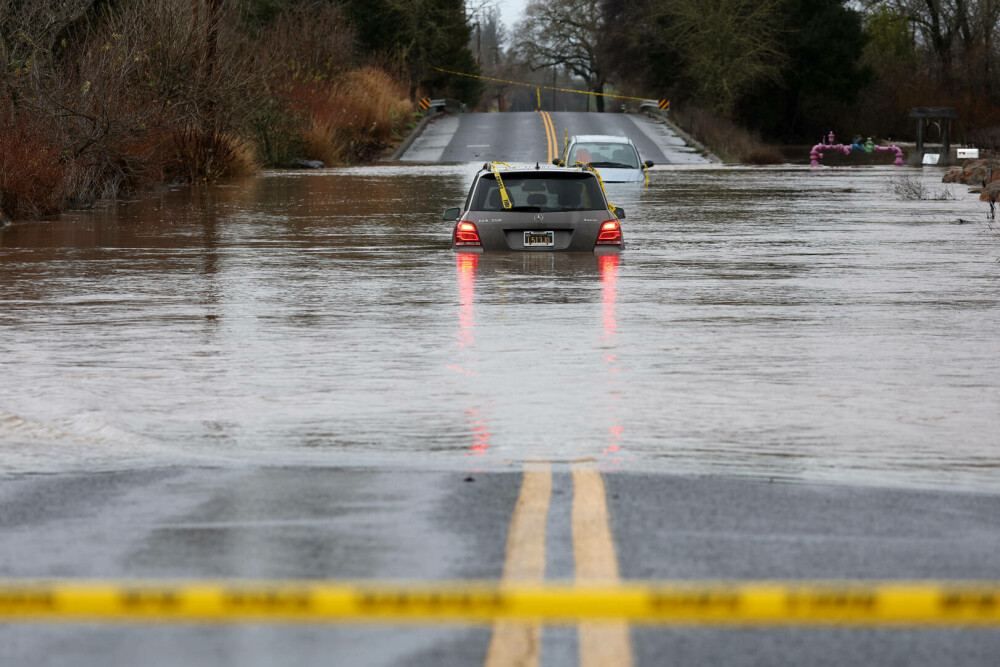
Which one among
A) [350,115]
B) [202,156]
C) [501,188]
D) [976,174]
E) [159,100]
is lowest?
[976,174]

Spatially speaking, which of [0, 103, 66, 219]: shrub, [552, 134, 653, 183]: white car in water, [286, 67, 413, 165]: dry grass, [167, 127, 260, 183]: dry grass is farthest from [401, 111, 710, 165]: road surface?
[0, 103, 66, 219]: shrub

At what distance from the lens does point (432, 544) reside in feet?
20.4

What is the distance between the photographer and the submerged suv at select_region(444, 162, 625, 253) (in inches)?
719

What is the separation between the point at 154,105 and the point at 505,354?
2670 centimetres

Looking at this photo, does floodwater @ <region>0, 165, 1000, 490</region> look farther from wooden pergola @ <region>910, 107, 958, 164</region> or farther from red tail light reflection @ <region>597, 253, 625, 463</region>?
wooden pergola @ <region>910, 107, 958, 164</region>

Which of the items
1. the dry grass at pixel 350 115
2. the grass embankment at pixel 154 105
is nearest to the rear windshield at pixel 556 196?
the grass embankment at pixel 154 105

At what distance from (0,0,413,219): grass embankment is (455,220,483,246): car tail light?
32.8 ft

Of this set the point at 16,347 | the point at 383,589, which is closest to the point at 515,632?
the point at 383,589

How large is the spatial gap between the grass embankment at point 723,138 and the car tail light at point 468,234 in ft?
144

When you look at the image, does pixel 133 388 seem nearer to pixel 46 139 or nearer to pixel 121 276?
pixel 121 276

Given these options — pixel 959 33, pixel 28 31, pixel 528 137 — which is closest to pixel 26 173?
pixel 28 31

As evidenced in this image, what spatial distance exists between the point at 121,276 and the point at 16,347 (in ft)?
A: 18.7

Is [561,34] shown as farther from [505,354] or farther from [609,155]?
[505,354]

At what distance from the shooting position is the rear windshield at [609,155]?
114 feet
